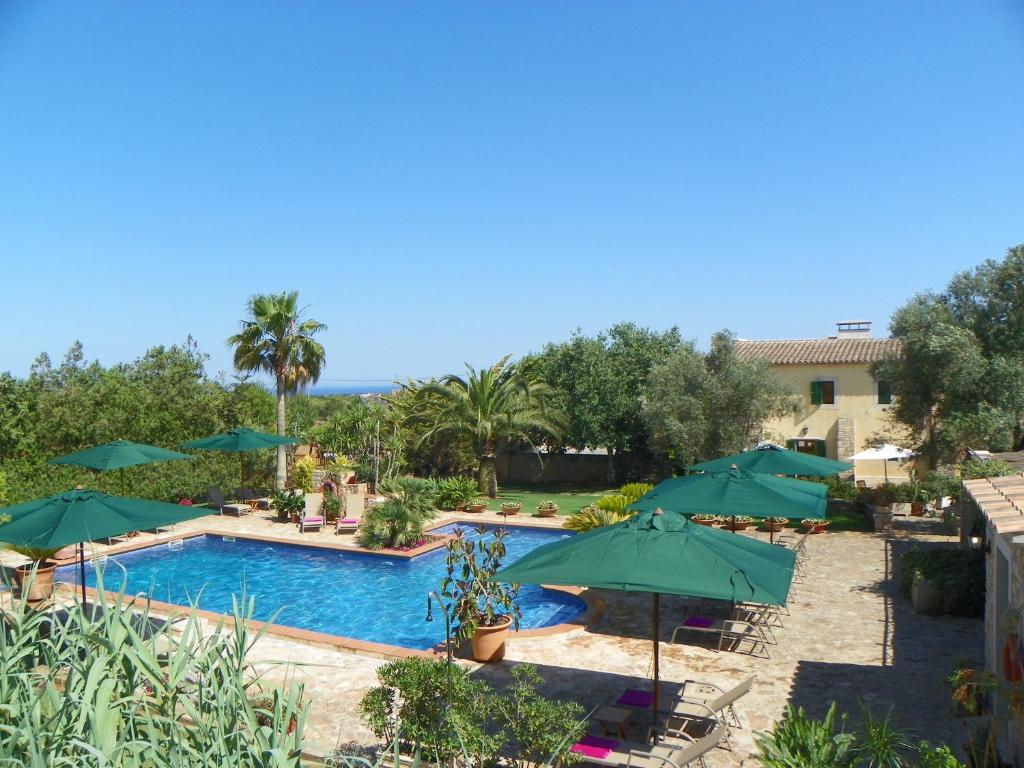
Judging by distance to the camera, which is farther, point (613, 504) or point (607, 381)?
point (607, 381)

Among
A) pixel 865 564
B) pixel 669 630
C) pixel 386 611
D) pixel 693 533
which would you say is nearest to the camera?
pixel 693 533

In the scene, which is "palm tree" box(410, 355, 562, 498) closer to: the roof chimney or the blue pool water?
the blue pool water

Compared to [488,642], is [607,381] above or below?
above

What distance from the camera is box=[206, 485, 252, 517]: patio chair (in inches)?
971

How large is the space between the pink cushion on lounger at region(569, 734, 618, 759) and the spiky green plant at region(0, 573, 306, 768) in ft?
11.8

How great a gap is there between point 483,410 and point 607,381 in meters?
5.74

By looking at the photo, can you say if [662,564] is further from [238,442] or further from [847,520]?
[238,442]

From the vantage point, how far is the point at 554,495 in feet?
97.4

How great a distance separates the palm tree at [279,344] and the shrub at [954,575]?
19.6 m

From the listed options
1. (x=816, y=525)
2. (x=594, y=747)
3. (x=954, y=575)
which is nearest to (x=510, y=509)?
(x=816, y=525)

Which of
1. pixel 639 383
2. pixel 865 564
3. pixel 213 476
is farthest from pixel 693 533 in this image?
pixel 639 383

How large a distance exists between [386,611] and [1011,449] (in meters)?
16.5

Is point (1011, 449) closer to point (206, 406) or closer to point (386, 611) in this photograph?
point (386, 611)

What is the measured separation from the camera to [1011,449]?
20.0 metres
